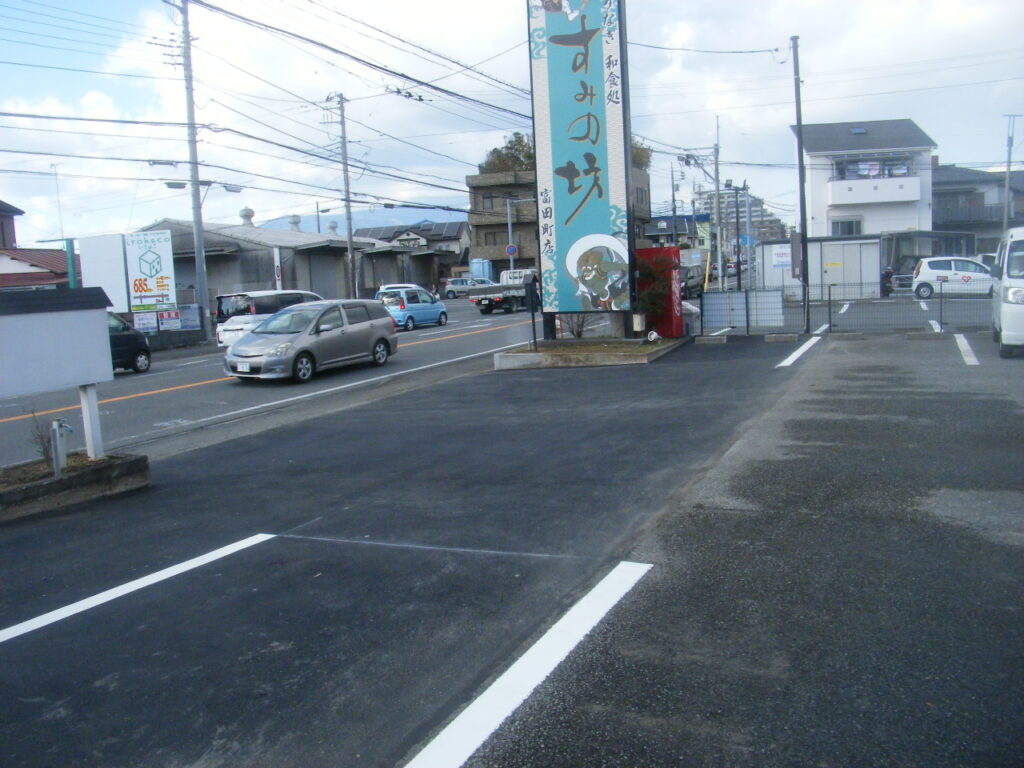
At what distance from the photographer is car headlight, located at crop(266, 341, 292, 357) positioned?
18.1 m

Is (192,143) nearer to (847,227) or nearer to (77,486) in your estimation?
(77,486)

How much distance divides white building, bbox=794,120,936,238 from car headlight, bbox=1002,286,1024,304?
37.7m

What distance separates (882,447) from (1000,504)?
2093 mm

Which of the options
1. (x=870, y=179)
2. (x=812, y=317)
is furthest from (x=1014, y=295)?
(x=870, y=179)

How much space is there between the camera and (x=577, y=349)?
19.2m

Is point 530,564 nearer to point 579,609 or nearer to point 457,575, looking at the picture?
point 457,575

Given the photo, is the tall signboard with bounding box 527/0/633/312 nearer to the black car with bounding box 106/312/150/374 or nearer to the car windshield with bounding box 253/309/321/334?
the car windshield with bounding box 253/309/321/334

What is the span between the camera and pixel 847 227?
52.9 m

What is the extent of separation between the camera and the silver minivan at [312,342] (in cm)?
1820

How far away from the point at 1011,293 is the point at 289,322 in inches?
552

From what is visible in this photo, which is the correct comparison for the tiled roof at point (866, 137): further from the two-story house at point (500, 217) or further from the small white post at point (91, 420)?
the small white post at point (91, 420)

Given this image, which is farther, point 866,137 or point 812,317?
point 866,137

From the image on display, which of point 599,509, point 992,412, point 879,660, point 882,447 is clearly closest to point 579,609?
point 879,660

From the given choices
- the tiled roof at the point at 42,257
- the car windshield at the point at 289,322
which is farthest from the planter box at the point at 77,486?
the tiled roof at the point at 42,257
